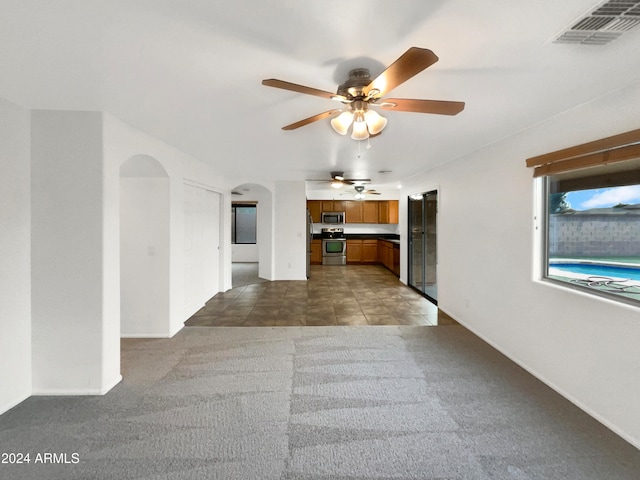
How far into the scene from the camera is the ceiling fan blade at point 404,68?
1.28 m

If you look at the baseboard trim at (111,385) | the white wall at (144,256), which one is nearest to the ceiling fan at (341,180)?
the white wall at (144,256)

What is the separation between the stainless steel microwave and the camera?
9878 millimetres

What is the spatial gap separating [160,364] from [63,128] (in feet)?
7.27

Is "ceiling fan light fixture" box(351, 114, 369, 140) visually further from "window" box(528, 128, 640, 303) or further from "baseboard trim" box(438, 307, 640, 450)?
"baseboard trim" box(438, 307, 640, 450)

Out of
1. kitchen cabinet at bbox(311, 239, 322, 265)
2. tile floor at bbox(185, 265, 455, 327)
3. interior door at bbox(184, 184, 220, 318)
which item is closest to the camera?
tile floor at bbox(185, 265, 455, 327)

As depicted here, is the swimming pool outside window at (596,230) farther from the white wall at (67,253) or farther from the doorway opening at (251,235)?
the doorway opening at (251,235)

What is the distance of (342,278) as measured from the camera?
7582mm

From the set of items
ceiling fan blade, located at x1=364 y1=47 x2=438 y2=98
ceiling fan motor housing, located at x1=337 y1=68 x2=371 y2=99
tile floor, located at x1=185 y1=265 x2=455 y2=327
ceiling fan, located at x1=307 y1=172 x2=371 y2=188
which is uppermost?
ceiling fan, located at x1=307 y1=172 x2=371 y2=188

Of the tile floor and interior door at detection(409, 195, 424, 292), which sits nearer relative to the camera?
the tile floor

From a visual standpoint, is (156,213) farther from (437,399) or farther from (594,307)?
(594,307)

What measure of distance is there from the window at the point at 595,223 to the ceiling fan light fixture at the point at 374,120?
4.83ft

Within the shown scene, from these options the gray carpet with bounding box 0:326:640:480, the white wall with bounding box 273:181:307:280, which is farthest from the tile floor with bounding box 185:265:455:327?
the gray carpet with bounding box 0:326:640:480

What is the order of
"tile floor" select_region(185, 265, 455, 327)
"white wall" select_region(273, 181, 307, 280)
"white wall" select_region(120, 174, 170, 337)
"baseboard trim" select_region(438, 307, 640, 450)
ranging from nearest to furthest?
"baseboard trim" select_region(438, 307, 640, 450) < "white wall" select_region(120, 174, 170, 337) < "tile floor" select_region(185, 265, 455, 327) < "white wall" select_region(273, 181, 307, 280)

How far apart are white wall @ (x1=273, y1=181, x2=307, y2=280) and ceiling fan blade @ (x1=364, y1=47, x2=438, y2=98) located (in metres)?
5.39
